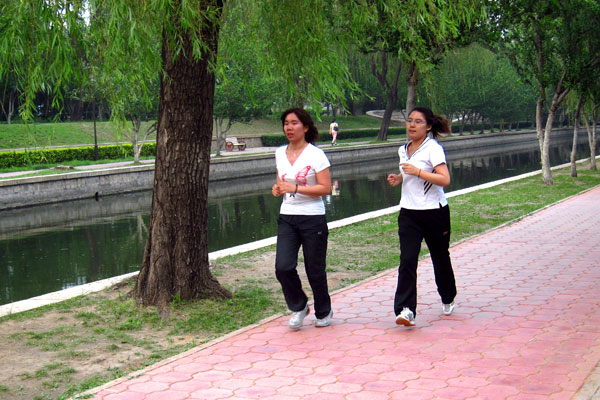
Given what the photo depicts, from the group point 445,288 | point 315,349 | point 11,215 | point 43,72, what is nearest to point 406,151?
point 445,288

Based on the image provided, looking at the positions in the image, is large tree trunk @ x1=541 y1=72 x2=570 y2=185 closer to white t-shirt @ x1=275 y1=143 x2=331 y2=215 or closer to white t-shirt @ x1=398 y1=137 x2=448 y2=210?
white t-shirt @ x1=398 y1=137 x2=448 y2=210

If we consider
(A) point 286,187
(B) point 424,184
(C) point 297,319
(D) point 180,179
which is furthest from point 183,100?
(B) point 424,184

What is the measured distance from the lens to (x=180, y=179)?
6691 millimetres

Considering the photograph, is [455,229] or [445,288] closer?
[445,288]

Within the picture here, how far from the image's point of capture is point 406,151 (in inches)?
227

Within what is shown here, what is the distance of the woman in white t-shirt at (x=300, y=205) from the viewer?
5484 mm

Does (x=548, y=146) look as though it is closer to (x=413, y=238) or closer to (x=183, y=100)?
(x=183, y=100)

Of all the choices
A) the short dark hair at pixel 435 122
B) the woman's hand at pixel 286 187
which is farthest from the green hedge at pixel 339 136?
the woman's hand at pixel 286 187

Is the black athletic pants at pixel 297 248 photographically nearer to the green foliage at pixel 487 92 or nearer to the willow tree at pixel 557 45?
the willow tree at pixel 557 45

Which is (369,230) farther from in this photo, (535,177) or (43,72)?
(535,177)

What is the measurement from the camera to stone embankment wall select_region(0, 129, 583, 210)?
69.3 feet

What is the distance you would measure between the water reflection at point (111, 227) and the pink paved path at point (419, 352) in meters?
5.67

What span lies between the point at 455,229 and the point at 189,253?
5801mm

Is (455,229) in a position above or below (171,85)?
below
